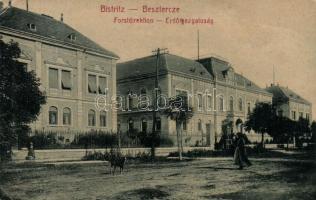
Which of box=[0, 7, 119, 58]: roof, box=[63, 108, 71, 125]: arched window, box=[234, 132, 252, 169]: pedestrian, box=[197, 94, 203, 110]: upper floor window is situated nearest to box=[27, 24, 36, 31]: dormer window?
box=[0, 7, 119, 58]: roof

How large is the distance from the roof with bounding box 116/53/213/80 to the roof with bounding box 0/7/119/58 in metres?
5.99

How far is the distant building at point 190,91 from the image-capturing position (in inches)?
1268

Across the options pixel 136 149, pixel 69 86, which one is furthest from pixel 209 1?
pixel 69 86

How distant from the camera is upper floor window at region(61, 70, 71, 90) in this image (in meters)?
24.5

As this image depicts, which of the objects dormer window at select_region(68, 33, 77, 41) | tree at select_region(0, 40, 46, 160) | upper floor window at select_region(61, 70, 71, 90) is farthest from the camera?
dormer window at select_region(68, 33, 77, 41)

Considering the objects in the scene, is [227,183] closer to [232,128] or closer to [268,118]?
[268,118]

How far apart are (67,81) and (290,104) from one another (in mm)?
33104

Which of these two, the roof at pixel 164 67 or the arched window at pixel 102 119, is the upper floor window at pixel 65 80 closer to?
the arched window at pixel 102 119

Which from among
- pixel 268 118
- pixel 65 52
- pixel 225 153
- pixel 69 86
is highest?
pixel 65 52

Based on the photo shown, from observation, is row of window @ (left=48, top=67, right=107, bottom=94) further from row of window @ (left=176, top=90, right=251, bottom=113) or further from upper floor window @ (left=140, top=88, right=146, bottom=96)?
row of window @ (left=176, top=90, right=251, bottom=113)

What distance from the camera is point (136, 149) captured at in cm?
2159

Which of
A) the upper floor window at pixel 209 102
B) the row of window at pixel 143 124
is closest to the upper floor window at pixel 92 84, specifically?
the row of window at pixel 143 124

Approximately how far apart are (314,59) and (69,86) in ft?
55.1

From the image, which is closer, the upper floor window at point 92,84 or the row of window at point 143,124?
the upper floor window at point 92,84
